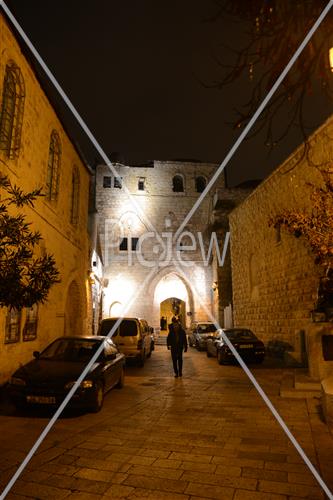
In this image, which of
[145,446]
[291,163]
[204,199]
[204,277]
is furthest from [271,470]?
[204,199]

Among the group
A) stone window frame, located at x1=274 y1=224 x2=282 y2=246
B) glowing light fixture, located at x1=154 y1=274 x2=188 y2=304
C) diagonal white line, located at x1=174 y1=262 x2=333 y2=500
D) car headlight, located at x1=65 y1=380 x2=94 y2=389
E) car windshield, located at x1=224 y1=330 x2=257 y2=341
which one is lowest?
diagonal white line, located at x1=174 y1=262 x2=333 y2=500

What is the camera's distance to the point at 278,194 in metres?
15.4

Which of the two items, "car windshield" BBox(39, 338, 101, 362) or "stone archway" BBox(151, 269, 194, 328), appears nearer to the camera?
"car windshield" BBox(39, 338, 101, 362)

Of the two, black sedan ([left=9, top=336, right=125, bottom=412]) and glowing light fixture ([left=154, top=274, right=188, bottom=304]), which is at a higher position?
glowing light fixture ([left=154, top=274, right=188, bottom=304])

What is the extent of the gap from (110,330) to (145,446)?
8.93 m

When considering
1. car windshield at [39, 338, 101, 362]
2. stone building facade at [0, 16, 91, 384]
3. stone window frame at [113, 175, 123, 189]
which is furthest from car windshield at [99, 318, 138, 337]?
stone window frame at [113, 175, 123, 189]

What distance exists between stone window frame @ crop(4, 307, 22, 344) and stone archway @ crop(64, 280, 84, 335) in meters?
5.64

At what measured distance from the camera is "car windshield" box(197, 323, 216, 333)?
2069 cm

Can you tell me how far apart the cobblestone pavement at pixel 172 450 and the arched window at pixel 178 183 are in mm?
23672

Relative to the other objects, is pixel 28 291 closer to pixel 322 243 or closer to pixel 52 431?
pixel 52 431

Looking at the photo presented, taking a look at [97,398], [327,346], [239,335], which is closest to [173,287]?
[239,335]

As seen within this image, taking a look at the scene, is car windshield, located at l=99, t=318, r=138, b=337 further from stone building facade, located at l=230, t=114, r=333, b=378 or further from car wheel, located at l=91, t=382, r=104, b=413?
car wheel, located at l=91, t=382, r=104, b=413

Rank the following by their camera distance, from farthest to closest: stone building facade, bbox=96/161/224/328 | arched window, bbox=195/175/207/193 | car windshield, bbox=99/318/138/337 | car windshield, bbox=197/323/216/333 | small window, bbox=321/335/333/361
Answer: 1. arched window, bbox=195/175/207/193
2. stone building facade, bbox=96/161/224/328
3. car windshield, bbox=197/323/216/333
4. car windshield, bbox=99/318/138/337
5. small window, bbox=321/335/333/361

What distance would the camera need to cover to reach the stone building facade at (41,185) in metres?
8.86
